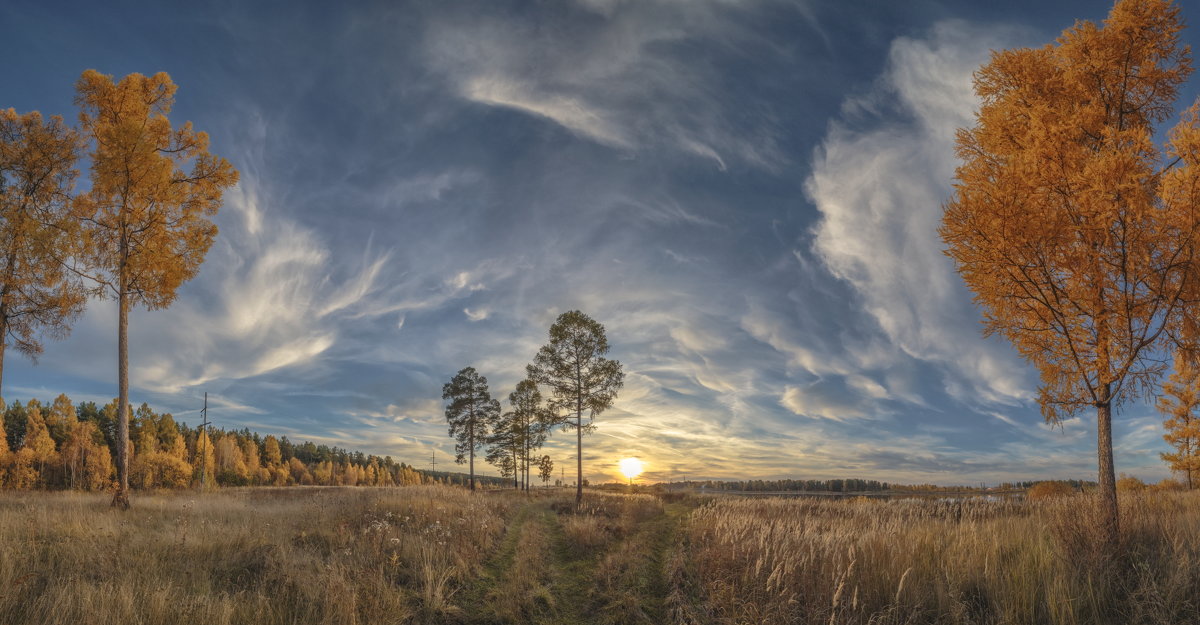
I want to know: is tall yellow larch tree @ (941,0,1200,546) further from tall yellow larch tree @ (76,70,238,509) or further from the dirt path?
tall yellow larch tree @ (76,70,238,509)

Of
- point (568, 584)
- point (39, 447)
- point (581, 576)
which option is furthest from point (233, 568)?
point (39, 447)

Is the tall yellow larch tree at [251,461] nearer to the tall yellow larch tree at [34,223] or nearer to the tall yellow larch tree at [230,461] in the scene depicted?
the tall yellow larch tree at [230,461]

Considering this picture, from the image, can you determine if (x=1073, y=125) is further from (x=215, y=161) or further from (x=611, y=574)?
(x=215, y=161)

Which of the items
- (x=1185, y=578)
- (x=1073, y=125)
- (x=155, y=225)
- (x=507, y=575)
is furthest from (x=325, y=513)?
(x=1073, y=125)

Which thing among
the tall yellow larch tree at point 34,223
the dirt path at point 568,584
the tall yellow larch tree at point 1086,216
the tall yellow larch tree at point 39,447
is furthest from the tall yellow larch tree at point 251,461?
the tall yellow larch tree at point 1086,216

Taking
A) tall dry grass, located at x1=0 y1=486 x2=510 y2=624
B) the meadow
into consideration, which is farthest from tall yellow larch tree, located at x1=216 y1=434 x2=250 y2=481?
the meadow

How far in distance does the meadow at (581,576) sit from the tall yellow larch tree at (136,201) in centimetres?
794

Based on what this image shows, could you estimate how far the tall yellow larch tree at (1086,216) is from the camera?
8.84 m

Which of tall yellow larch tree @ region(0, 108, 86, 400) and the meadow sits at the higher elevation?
tall yellow larch tree @ region(0, 108, 86, 400)

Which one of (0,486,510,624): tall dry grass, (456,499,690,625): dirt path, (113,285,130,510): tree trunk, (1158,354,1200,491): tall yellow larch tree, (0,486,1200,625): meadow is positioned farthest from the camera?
(1158,354,1200,491): tall yellow larch tree

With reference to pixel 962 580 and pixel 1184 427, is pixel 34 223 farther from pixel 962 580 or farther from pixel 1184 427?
pixel 1184 427

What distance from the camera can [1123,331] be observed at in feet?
30.9

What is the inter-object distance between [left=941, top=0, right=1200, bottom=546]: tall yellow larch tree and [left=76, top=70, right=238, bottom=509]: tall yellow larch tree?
22.3m

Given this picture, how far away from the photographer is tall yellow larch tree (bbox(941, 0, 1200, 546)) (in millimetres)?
8844
